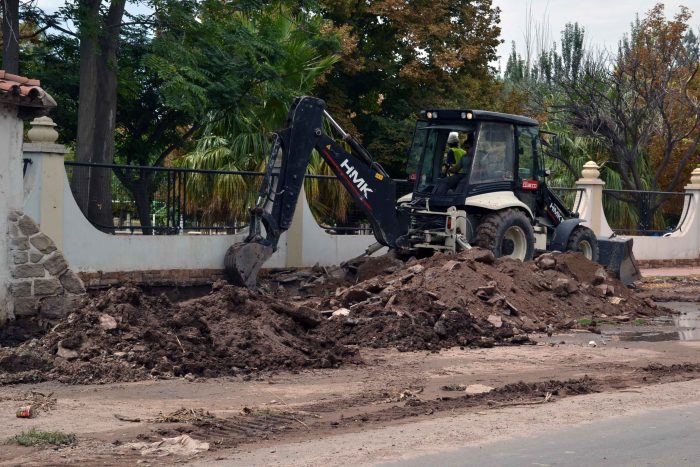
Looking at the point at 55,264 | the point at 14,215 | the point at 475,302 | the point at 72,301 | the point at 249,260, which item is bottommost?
the point at 475,302

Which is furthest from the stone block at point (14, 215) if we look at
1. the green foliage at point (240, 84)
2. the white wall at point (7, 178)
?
the green foliage at point (240, 84)

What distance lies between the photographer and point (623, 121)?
35.5 m

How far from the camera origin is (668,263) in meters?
30.8

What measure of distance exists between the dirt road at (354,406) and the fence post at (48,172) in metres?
6.83

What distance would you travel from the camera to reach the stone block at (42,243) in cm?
1228

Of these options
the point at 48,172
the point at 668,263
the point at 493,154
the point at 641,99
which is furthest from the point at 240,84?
the point at 641,99

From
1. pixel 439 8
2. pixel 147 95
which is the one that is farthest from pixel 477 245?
pixel 439 8

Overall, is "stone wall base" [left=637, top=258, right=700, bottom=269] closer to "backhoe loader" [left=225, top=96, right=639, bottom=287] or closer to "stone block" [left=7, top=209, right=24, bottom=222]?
"backhoe loader" [left=225, top=96, right=639, bottom=287]

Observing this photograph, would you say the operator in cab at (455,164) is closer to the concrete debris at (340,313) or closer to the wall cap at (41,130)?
the concrete debris at (340,313)

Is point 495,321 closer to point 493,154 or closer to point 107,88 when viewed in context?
point 493,154

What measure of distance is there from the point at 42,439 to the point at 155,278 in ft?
35.9

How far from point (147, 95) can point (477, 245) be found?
948cm

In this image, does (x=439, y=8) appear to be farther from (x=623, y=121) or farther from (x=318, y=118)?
(x=318, y=118)

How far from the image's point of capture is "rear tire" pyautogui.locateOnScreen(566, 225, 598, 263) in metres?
21.3
